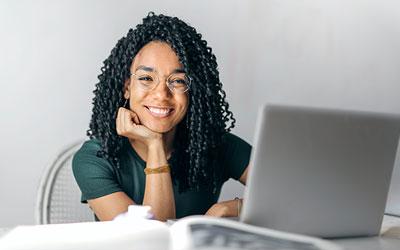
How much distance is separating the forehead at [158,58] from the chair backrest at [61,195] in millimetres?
358

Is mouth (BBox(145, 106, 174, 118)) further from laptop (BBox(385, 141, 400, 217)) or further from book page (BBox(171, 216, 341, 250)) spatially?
book page (BBox(171, 216, 341, 250))

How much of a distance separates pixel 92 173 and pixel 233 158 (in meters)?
0.56

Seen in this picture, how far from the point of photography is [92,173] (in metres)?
1.92

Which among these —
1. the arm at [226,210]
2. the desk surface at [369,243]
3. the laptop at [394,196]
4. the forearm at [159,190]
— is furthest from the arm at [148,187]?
the laptop at [394,196]

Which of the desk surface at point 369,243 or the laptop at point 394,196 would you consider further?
the laptop at point 394,196

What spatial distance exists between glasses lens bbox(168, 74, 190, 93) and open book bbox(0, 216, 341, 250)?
1142 mm

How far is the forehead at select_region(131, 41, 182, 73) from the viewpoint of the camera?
203 cm

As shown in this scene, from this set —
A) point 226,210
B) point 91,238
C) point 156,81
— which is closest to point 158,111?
point 156,81

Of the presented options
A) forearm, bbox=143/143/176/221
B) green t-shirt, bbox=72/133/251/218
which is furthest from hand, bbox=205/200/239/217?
green t-shirt, bbox=72/133/251/218

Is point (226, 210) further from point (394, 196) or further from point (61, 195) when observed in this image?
point (394, 196)

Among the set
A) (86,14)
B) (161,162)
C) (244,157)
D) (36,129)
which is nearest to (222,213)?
(161,162)

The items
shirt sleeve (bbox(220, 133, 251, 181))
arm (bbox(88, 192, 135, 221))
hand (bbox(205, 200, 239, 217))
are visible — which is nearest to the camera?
hand (bbox(205, 200, 239, 217))

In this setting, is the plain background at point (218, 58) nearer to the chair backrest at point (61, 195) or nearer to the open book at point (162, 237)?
the chair backrest at point (61, 195)

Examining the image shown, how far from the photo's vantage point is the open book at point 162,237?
32.8 inches
